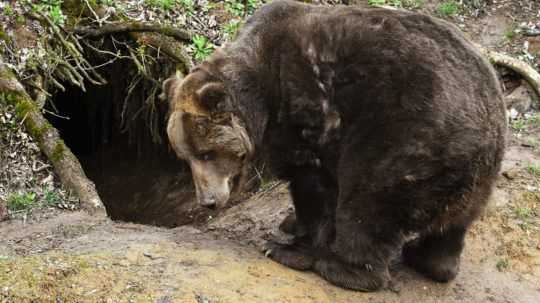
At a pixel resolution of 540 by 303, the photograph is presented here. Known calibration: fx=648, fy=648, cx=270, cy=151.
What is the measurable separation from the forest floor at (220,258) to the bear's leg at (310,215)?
116mm

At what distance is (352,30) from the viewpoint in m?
4.43

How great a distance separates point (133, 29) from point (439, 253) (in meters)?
4.00

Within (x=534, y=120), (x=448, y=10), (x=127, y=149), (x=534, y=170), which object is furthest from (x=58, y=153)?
(x=448, y=10)

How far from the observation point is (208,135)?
450cm

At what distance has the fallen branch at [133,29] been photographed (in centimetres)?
684

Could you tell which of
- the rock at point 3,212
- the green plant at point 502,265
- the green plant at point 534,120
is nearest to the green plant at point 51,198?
the rock at point 3,212

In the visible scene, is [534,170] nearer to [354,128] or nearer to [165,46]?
[354,128]

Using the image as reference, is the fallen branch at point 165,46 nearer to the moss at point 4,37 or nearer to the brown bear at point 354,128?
the moss at point 4,37

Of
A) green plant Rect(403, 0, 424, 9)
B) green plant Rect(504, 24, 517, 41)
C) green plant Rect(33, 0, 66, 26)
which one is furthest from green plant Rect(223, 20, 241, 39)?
green plant Rect(504, 24, 517, 41)

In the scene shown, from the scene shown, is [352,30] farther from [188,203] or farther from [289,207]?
[188,203]

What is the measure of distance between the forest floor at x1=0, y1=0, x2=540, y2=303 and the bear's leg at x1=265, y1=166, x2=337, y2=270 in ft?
0.38

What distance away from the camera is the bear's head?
446 centimetres

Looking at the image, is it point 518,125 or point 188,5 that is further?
point 188,5

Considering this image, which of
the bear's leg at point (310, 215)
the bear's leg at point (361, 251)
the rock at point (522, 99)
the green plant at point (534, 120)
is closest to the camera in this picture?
the bear's leg at point (361, 251)
